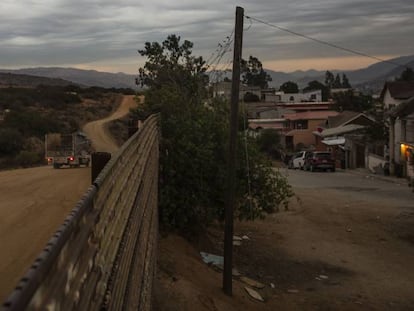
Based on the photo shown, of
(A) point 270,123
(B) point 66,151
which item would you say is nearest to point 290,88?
(A) point 270,123

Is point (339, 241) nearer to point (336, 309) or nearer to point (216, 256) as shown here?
point (216, 256)

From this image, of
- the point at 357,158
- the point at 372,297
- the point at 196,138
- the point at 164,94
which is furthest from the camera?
the point at 357,158

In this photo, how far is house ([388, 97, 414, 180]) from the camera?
44.1 m

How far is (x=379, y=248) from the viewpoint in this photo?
62.4 ft

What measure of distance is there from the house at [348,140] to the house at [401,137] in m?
1.95

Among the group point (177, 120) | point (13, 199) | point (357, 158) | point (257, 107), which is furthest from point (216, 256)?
point (257, 107)

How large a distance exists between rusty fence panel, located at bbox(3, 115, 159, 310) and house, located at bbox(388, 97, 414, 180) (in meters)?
41.0

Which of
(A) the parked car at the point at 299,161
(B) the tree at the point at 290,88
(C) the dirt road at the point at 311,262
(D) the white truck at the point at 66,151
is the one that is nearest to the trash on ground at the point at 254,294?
(C) the dirt road at the point at 311,262

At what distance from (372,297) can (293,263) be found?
3.41m

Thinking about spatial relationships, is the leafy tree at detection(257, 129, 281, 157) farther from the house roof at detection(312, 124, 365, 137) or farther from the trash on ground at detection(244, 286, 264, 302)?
the trash on ground at detection(244, 286, 264, 302)

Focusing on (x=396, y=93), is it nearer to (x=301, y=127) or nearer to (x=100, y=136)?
(x=100, y=136)

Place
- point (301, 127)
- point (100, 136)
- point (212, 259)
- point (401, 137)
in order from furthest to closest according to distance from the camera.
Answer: point (301, 127)
point (100, 136)
point (401, 137)
point (212, 259)

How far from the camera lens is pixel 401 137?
4653cm

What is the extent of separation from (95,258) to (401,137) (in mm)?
46372
